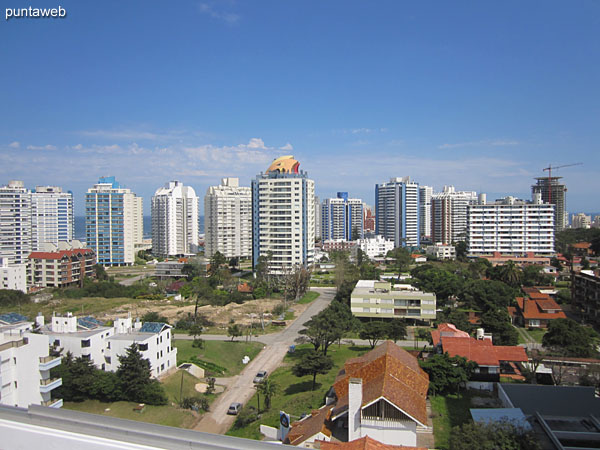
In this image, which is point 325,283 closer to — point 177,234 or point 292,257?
point 292,257

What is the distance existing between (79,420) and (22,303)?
2037 centimetres

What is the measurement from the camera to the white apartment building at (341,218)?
4484 centimetres

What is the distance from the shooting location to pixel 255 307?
17953 mm

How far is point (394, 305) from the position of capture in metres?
15.1

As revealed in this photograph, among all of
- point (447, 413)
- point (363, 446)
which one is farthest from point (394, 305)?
point (363, 446)

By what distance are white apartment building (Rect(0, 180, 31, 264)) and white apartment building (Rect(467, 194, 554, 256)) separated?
91.0ft

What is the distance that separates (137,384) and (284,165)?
56.7ft

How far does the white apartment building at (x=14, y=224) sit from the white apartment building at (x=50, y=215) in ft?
5.80

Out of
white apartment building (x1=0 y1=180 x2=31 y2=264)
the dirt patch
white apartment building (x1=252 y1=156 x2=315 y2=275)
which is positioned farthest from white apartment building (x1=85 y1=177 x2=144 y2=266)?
the dirt patch

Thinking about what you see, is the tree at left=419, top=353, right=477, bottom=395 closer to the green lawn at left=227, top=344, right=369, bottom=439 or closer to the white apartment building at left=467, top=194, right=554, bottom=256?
the green lawn at left=227, top=344, right=369, bottom=439

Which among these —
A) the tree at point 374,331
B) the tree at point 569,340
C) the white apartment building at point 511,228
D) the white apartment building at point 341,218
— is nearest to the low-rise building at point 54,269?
the tree at point 374,331

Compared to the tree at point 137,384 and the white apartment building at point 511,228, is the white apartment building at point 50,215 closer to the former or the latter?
the tree at point 137,384

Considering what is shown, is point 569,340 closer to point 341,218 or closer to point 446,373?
point 446,373

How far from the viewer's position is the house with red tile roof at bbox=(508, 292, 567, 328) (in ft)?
47.1
